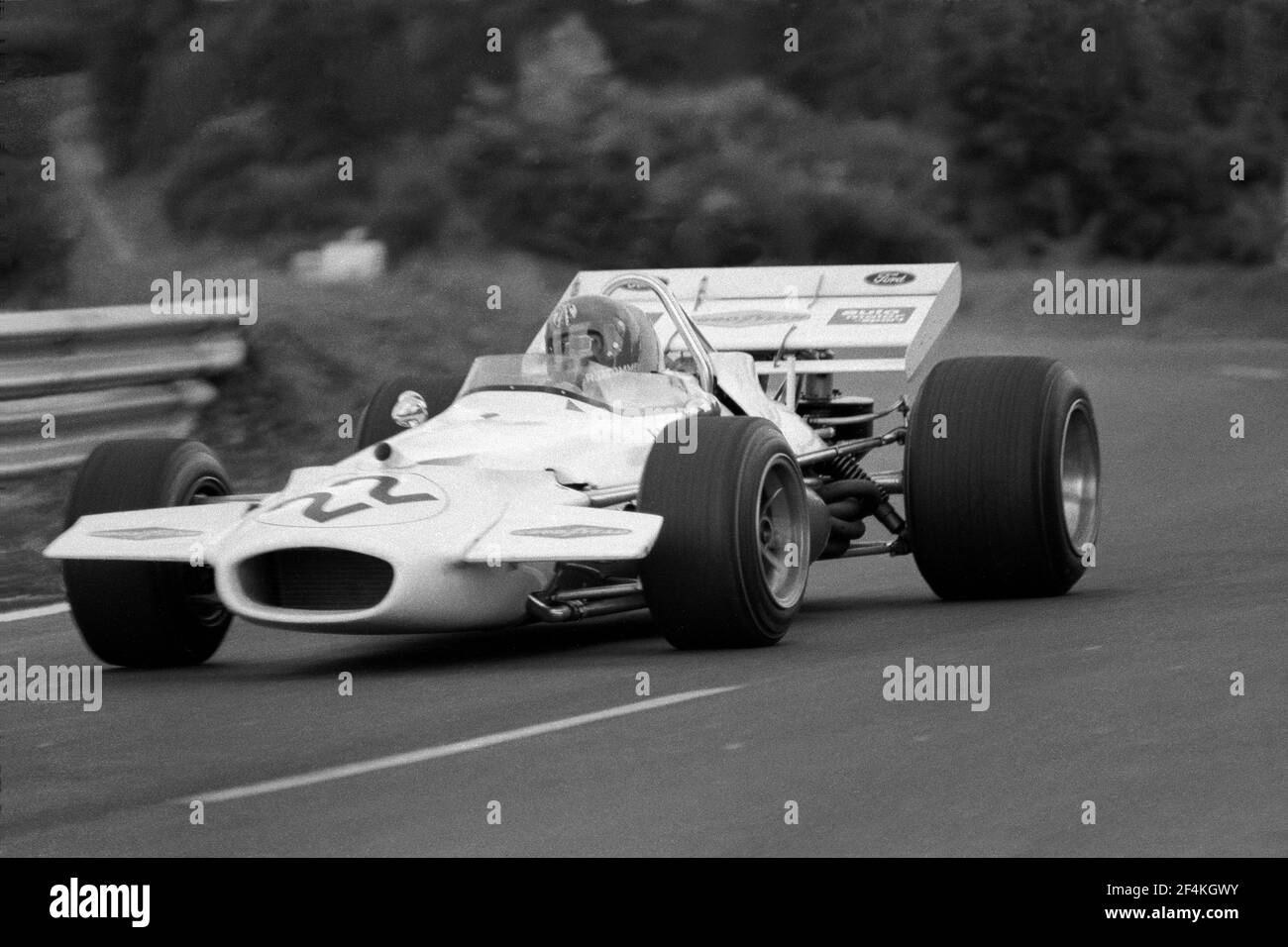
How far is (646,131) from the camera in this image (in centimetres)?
2570

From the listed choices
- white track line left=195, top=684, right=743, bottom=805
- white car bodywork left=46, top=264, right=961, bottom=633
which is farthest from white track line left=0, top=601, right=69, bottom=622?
white track line left=195, top=684, right=743, bottom=805

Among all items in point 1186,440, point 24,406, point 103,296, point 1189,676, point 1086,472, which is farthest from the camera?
point 103,296

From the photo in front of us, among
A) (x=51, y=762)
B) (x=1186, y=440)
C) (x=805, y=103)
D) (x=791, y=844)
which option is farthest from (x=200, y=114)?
(x=791, y=844)

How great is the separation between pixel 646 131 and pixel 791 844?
68.5 feet

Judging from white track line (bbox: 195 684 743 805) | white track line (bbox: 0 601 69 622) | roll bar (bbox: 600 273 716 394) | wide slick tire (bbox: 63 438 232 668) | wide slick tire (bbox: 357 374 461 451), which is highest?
roll bar (bbox: 600 273 716 394)

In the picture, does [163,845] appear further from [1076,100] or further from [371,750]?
[1076,100]

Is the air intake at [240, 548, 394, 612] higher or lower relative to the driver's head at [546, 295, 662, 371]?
lower

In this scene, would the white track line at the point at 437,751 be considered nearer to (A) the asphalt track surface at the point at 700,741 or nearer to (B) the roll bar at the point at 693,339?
(A) the asphalt track surface at the point at 700,741

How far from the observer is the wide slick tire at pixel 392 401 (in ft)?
36.0

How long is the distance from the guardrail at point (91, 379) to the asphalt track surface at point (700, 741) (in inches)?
105

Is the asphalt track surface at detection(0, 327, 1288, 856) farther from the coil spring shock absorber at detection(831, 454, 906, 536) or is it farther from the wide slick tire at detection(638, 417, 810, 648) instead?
the coil spring shock absorber at detection(831, 454, 906, 536)

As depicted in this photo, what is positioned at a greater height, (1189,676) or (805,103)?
(805,103)

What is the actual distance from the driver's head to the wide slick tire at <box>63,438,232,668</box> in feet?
4.84

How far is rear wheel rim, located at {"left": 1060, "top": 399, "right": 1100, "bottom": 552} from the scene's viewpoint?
10.5m
